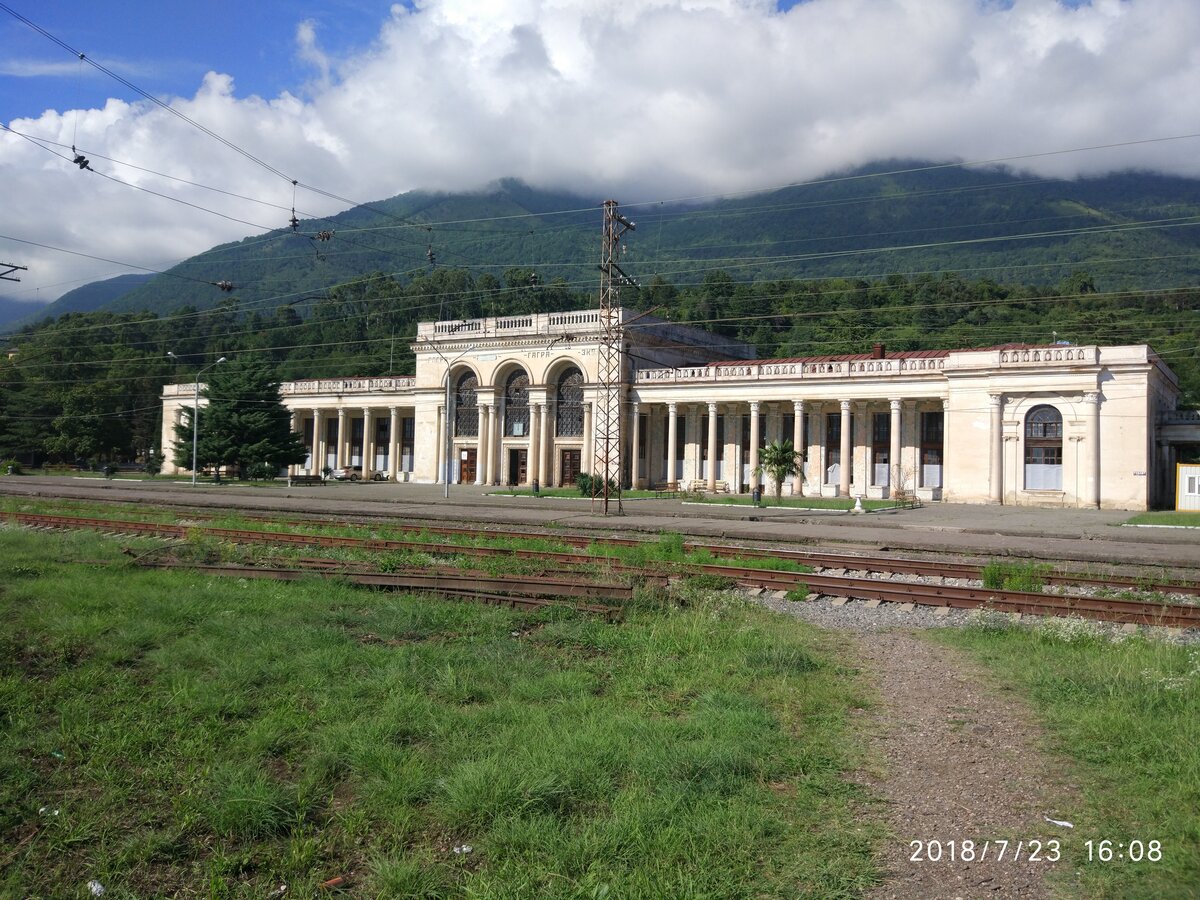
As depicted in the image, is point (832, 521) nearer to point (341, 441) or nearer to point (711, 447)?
point (711, 447)

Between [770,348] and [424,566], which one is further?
[770,348]

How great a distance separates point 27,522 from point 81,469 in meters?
58.7

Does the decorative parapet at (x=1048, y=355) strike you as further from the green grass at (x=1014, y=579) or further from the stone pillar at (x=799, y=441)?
the green grass at (x=1014, y=579)

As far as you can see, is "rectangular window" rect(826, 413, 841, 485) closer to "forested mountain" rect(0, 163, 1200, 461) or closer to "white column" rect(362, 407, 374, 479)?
"forested mountain" rect(0, 163, 1200, 461)

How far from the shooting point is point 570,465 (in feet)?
193

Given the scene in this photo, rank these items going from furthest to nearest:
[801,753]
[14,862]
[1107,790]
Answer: [801,753] → [1107,790] → [14,862]

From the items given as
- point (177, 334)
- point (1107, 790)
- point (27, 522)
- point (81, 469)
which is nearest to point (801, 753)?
point (1107, 790)

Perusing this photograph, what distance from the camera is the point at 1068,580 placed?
52.8 feet

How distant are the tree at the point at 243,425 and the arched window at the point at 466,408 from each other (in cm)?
1181

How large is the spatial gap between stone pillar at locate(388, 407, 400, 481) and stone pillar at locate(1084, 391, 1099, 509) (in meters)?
47.7

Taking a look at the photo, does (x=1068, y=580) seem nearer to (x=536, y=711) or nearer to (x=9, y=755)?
(x=536, y=711)

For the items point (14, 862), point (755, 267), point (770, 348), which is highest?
point (755, 267)

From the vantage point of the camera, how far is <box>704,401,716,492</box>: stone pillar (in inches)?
2099

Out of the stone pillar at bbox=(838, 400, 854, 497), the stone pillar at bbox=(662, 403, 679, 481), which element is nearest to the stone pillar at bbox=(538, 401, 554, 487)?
the stone pillar at bbox=(662, 403, 679, 481)
